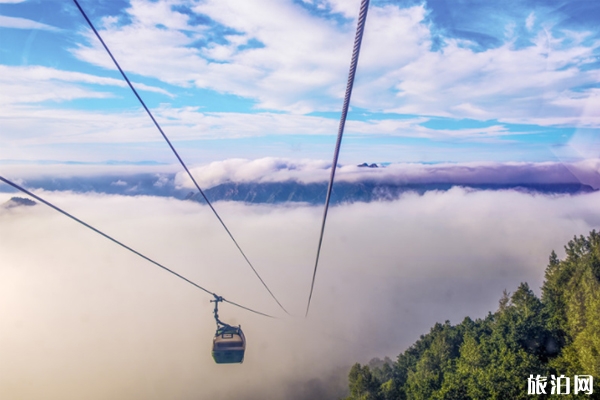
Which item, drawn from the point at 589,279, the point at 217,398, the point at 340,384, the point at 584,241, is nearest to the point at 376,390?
the point at 589,279

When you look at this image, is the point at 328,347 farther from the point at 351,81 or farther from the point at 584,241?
the point at 351,81

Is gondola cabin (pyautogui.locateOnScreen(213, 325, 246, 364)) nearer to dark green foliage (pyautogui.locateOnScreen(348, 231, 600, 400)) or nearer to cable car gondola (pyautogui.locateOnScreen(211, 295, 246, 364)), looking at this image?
cable car gondola (pyautogui.locateOnScreen(211, 295, 246, 364))

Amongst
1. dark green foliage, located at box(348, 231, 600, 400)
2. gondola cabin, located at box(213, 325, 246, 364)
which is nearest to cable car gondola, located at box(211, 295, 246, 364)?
gondola cabin, located at box(213, 325, 246, 364)

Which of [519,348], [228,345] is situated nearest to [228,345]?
[228,345]

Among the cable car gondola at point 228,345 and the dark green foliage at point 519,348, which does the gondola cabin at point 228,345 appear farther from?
the dark green foliage at point 519,348

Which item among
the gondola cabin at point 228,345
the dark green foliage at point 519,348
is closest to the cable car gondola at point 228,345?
the gondola cabin at point 228,345
